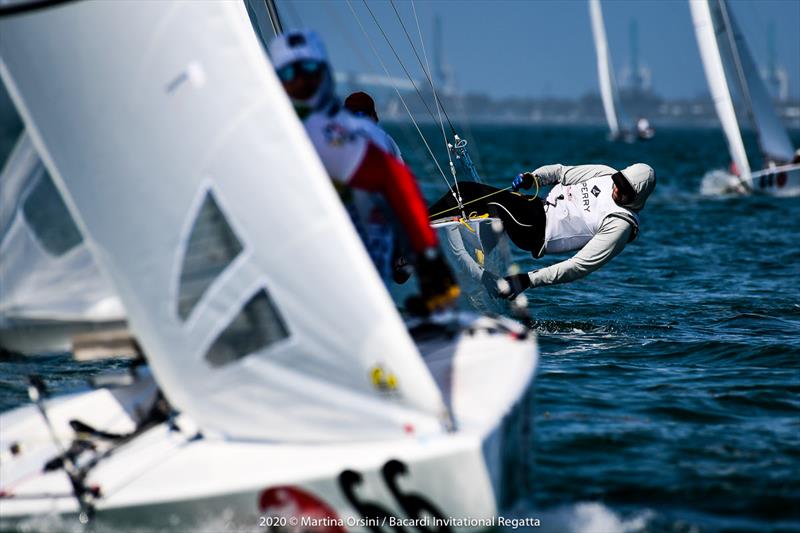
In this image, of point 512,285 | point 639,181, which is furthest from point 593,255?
point 512,285

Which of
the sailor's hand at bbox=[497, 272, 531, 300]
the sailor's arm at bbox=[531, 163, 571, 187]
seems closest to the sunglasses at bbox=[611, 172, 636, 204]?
the sailor's arm at bbox=[531, 163, 571, 187]

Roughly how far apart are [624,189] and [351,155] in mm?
3253

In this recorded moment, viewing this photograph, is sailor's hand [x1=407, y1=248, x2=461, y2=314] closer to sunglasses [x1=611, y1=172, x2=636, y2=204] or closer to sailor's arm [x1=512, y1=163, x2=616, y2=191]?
sunglasses [x1=611, y1=172, x2=636, y2=204]

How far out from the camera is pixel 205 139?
12.0ft

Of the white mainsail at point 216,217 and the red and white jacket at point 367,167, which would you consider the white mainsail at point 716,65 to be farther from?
the white mainsail at point 216,217

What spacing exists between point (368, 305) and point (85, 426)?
1.43 meters

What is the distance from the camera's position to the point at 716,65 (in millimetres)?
21406

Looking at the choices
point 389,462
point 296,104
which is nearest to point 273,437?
point 389,462

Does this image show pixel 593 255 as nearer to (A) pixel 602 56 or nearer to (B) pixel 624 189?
(B) pixel 624 189

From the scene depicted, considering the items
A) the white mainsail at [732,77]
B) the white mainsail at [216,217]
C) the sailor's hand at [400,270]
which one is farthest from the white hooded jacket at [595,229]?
the white mainsail at [732,77]

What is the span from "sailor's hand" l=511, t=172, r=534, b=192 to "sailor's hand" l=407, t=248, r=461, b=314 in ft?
10.8

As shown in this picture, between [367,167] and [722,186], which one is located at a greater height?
[367,167]

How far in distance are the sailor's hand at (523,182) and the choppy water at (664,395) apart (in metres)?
0.29

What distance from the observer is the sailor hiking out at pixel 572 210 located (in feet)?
22.5
